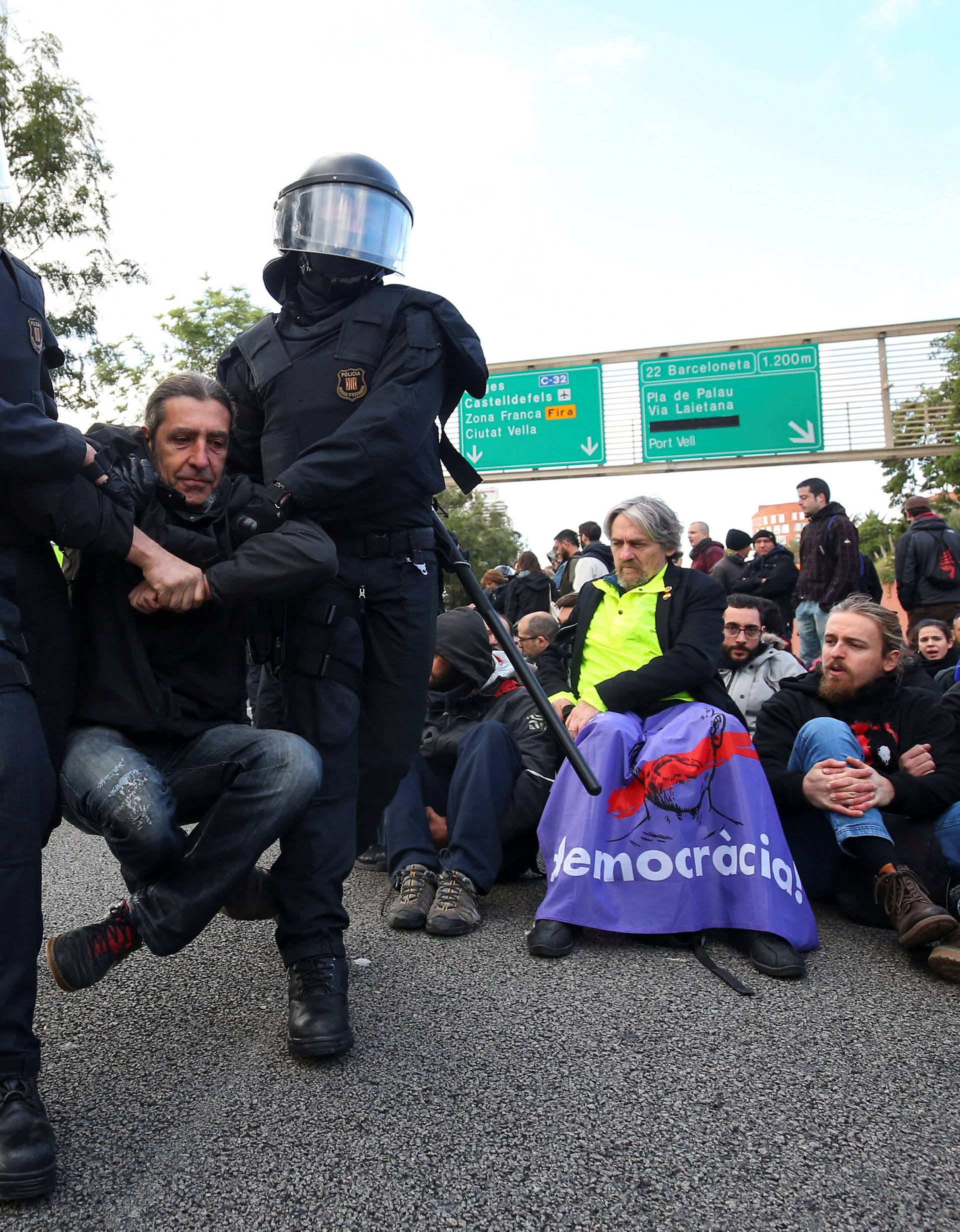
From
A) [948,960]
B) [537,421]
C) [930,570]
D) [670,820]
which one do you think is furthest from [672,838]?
[537,421]

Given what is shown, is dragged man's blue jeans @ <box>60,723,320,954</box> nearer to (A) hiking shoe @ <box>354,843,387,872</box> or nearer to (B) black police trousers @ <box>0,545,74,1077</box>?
(B) black police trousers @ <box>0,545,74,1077</box>

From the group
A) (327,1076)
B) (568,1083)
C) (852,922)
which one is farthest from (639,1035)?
(852,922)

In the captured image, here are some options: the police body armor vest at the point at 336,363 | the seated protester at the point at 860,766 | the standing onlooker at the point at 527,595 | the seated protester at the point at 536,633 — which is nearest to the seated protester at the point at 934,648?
the seated protester at the point at 536,633

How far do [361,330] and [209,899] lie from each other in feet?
5.34

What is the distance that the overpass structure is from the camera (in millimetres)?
15445

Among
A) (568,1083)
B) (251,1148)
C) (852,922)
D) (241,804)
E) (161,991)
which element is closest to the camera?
(251,1148)

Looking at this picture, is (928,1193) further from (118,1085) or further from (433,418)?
(433,418)

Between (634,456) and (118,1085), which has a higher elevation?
(634,456)

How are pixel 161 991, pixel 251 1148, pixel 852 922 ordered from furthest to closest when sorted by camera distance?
pixel 852 922
pixel 161 991
pixel 251 1148

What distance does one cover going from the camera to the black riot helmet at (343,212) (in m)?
3.08

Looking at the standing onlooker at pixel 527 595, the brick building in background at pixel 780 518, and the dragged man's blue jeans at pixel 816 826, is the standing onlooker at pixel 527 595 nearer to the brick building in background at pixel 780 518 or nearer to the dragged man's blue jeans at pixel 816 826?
the dragged man's blue jeans at pixel 816 826

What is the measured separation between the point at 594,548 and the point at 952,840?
22.4 feet

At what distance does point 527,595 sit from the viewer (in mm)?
10984

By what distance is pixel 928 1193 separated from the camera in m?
1.89
